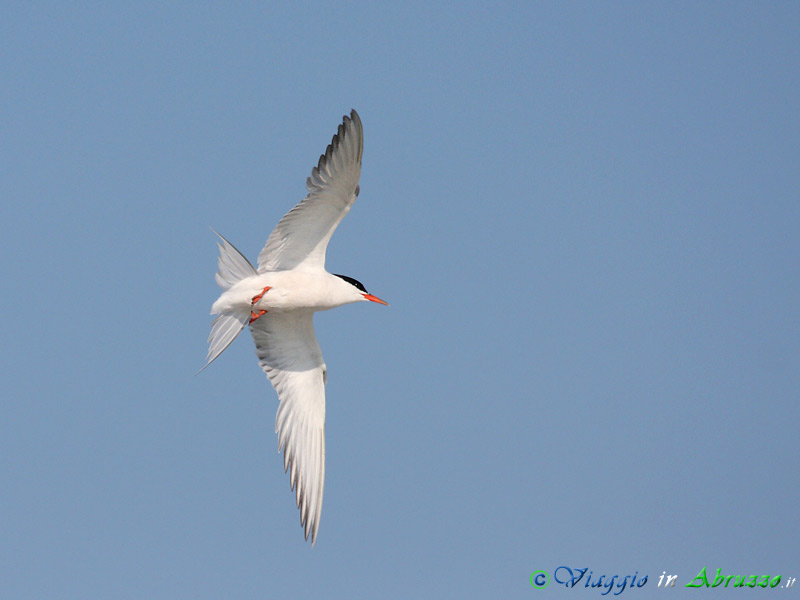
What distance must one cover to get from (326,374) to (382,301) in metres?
1.08

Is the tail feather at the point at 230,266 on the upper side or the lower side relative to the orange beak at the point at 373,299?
upper

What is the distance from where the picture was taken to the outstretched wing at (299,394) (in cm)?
Answer: 1129

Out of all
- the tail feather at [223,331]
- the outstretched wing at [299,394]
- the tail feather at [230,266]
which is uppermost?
the tail feather at [230,266]

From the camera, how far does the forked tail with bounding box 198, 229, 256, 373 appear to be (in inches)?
418

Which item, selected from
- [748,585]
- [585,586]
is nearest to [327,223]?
[585,586]

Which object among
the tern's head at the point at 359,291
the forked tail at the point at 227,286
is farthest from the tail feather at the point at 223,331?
the tern's head at the point at 359,291

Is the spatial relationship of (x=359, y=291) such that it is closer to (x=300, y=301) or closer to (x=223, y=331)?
(x=300, y=301)

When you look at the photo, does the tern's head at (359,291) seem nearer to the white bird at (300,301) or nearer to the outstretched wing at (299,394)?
the white bird at (300,301)

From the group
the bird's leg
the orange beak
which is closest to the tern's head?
the orange beak

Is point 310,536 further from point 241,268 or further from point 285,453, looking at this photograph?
point 241,268

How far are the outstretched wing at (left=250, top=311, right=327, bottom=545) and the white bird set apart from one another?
11 mm

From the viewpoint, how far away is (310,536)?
36.2 ft

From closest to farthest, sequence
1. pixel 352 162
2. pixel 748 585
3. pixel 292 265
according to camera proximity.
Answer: pixel 352 162 → pixel 292 265 → pixel 748 585

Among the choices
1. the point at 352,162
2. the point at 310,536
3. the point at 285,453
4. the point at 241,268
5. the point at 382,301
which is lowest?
the point at 310,536
